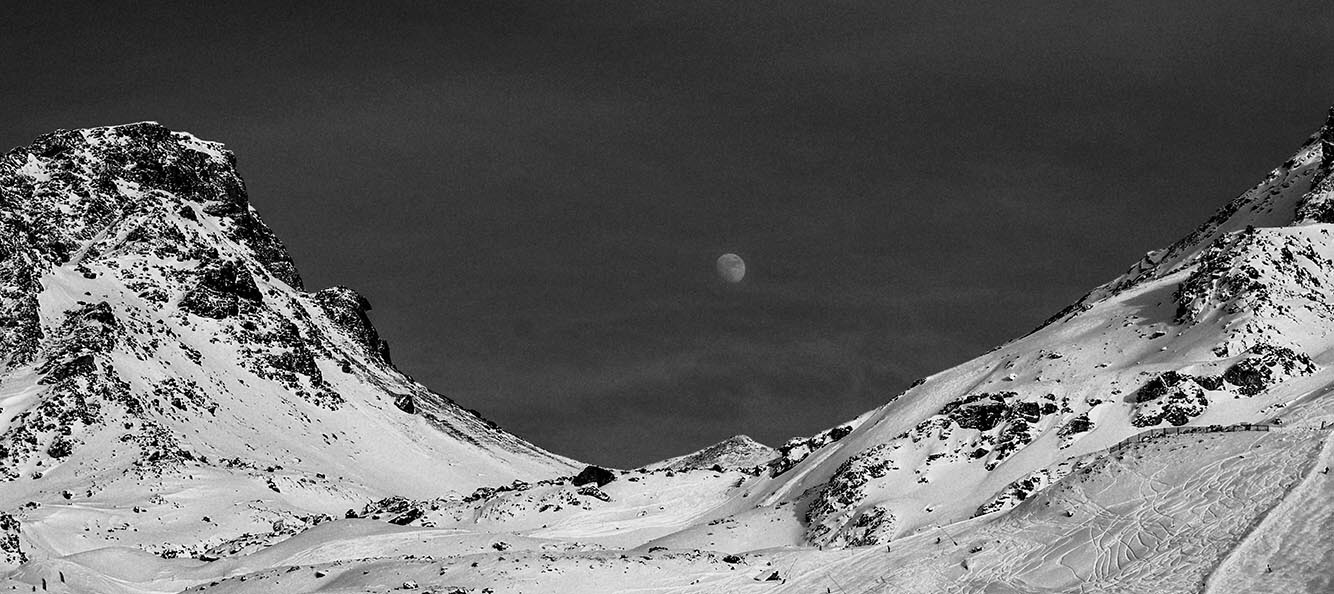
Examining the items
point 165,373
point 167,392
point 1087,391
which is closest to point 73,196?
point 165,373

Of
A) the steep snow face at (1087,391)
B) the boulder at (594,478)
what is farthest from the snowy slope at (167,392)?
the steep snow face at (1087,391)

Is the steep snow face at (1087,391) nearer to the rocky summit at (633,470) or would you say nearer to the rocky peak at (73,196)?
the rocky summit at (633,470)

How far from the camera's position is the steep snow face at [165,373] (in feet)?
369

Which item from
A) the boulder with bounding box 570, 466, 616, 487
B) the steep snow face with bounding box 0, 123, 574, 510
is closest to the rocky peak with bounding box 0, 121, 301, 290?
the steep snow face with bounding box 0, 123, 574, 510

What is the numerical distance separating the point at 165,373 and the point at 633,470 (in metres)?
60.5

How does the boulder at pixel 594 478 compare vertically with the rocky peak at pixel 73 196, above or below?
below

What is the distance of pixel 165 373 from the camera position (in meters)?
135

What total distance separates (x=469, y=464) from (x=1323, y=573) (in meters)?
139

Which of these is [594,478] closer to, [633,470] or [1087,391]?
[633,470]

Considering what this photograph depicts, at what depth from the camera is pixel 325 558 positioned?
61250mm

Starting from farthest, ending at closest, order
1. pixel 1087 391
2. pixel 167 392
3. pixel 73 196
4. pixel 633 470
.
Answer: pixel 73 196, pixel 167 392, pixel 633 470, pixel 1087 391

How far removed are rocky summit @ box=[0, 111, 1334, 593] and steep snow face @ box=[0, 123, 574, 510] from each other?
482mm

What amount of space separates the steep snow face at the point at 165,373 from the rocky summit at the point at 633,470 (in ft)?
1.58

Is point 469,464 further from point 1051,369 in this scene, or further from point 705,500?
point 1051,369
